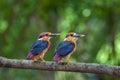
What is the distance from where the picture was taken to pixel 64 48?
2.60 metres

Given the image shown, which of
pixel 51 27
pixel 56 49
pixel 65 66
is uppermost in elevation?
pixel 56 49

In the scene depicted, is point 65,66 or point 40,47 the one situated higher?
point 40,47

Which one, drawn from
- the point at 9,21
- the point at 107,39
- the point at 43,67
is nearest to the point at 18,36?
the point at 9,21

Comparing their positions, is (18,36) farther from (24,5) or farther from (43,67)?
(43,67)

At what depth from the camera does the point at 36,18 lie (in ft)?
21.6

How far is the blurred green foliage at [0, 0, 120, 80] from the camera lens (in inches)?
252

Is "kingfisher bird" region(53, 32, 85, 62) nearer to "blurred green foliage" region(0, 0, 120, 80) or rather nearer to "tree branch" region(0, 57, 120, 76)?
"tree branch" region(0, 57, 120, 76)

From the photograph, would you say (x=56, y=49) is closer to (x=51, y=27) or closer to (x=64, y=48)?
(x=64, y=48)

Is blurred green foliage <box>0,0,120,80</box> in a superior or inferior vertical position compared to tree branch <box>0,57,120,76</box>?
inferior

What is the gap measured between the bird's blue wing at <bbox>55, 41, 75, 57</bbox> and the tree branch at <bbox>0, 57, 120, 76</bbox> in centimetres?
9

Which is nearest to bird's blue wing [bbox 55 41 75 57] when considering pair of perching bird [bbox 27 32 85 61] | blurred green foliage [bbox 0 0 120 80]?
pair of perching bird [bbox 27 32 85 61]

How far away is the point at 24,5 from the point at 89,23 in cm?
119

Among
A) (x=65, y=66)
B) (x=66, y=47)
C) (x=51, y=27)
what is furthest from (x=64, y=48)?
(x=51, y=27)

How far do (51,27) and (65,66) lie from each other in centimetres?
375
